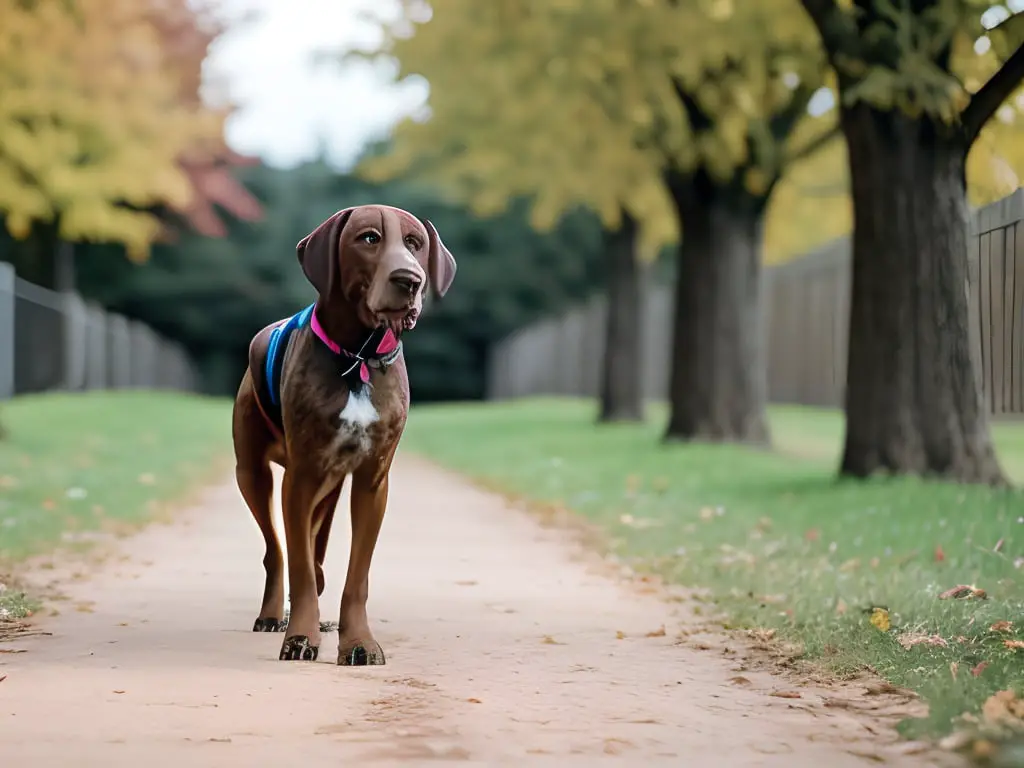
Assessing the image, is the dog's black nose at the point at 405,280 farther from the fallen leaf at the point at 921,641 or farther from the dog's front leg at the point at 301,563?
the fallen leaf at the point at 921,641

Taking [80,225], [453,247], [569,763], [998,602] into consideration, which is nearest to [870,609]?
[998,602]

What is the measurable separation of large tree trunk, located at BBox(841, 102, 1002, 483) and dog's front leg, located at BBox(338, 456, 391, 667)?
22.5 feet

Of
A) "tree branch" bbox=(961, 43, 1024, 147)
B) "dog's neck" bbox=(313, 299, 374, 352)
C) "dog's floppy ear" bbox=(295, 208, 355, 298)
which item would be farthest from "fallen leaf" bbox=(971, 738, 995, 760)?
"tree branch" bbox=(961, 43, 1024, 147)

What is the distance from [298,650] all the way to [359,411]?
35.2 inches

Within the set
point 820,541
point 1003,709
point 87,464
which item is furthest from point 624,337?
point 1003,709

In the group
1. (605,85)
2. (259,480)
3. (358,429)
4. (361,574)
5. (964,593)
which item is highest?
(605,85)

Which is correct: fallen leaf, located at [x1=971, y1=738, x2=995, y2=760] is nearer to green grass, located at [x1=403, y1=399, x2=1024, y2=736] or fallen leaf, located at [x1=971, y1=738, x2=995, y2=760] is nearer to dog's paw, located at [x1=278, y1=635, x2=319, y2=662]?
green grass, located at [x1=403, y1=399, x2=1024, y2=736]

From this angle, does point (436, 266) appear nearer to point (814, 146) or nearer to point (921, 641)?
point (921, 641)

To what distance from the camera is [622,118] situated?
16688mm

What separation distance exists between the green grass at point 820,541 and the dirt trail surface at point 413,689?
0.51 metres

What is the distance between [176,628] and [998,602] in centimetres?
356

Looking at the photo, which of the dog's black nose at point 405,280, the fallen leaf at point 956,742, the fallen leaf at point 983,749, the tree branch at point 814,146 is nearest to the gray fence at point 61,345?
the tree branch at point 814,146

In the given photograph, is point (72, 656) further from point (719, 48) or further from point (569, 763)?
point (719, 48)

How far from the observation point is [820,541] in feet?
30.5
